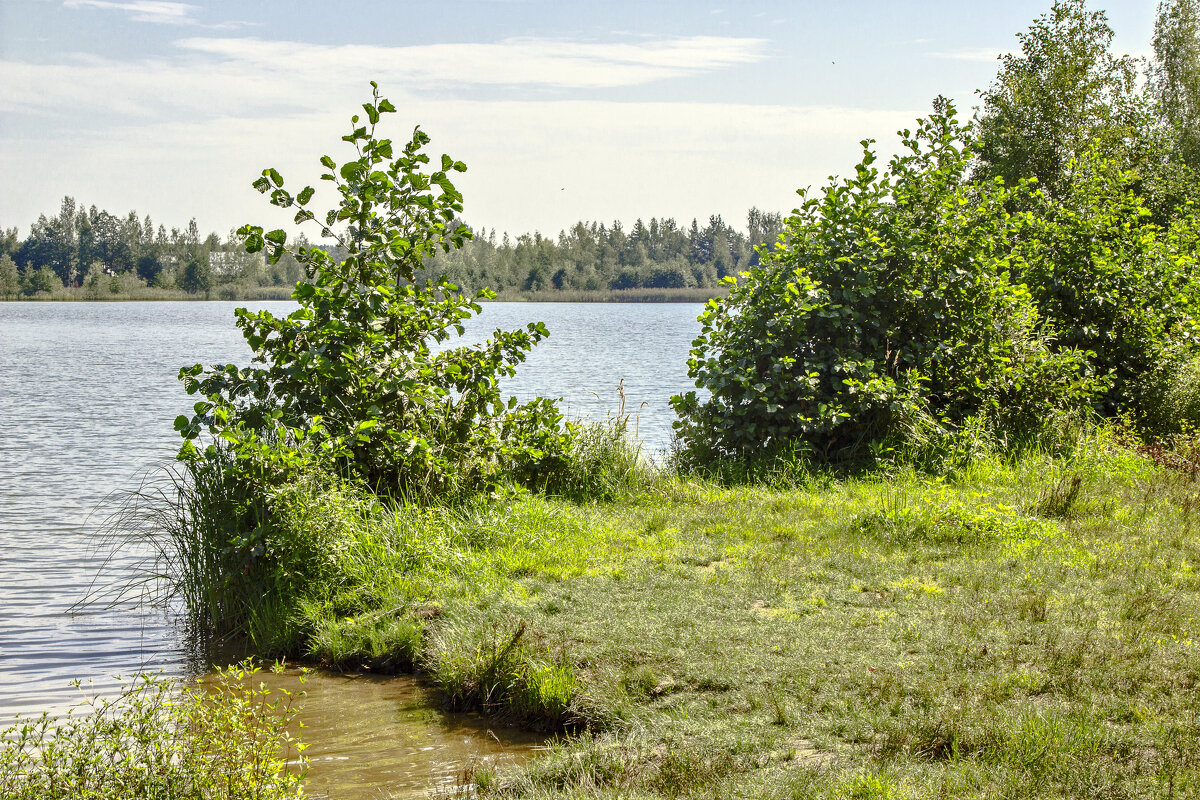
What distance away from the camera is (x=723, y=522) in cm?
895

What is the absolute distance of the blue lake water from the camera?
778 centimetres

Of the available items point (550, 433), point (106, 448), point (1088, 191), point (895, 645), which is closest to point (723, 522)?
point (550, 433)

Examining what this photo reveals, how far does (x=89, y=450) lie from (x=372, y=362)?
1153 centimetres

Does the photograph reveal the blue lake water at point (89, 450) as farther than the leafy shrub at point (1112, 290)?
No

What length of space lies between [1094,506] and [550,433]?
5.37m

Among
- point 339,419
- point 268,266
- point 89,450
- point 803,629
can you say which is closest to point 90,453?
point 89,450

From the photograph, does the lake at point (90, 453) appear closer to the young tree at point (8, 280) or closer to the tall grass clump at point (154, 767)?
the tall grass clump at point (154, 767)

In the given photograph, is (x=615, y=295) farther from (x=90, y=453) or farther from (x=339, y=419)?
(x=339, y=419)

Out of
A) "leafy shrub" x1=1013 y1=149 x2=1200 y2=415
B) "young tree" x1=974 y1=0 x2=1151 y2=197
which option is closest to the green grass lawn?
"leafy shrub" x1=1013 y1=149 x2=1200 y2=415

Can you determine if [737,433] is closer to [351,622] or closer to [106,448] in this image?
[351,622]

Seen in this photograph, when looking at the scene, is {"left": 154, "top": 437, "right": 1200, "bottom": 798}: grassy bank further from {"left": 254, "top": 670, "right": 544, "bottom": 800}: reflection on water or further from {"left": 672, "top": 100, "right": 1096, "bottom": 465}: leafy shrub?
{"left": 672, "top": 100, "right": 1096, "bottom": 465}: leafy shrub

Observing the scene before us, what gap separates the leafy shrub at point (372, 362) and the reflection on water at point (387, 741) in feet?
7.32

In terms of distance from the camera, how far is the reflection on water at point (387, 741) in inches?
196

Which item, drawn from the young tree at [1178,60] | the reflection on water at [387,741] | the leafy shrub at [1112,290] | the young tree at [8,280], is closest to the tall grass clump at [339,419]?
the reflection on water at [387,741]
